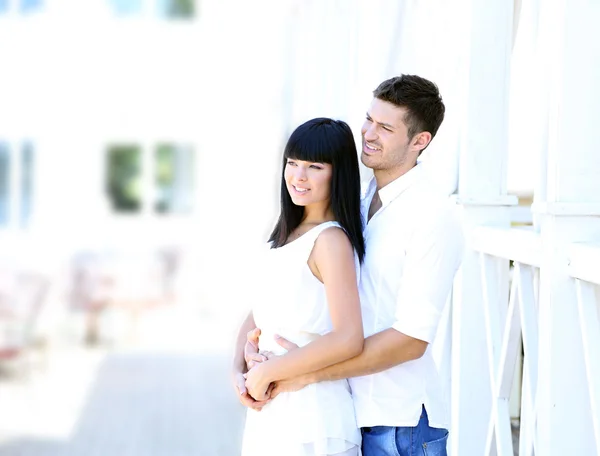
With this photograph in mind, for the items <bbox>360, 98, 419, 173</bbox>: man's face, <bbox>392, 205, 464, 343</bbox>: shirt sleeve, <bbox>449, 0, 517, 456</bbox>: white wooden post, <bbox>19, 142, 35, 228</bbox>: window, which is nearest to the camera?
<bbox>392, 205, 464, 343</bbox>: shirt sleeve

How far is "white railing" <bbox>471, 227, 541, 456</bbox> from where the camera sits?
6.61ft

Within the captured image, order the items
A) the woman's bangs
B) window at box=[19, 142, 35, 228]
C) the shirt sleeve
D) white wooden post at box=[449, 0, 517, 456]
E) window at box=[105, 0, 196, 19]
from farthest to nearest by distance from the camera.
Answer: window at box=[105, 0, 196, 19] < window at box=[19, 142, 35, 228] < white wooden post at box=[449, 0, 517, 456] < the woman's bangs < the shirt sleeve

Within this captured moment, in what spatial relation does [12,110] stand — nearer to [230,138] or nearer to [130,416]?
[230,138]

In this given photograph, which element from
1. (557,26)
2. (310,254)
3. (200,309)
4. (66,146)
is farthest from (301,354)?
(66,146)

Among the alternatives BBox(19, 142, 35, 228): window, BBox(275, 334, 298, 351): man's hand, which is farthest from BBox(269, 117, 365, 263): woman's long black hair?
BBox(19, 142, 35, 228): window

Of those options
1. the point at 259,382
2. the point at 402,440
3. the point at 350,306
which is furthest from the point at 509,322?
the point at 259,382

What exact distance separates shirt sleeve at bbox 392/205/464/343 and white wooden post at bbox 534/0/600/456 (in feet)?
0.64

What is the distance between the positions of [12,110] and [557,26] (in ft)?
35.9

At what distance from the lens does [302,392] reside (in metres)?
1.85

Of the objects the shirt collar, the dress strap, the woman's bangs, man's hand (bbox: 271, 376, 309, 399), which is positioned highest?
the woman's bangs

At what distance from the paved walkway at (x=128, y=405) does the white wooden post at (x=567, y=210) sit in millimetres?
3567

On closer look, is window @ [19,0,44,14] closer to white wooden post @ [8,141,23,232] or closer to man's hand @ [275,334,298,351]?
white wooden post @ [8,141,23,232]

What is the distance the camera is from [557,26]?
168 centimetres

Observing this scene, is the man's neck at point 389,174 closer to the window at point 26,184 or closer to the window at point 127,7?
the window at point 26,184
